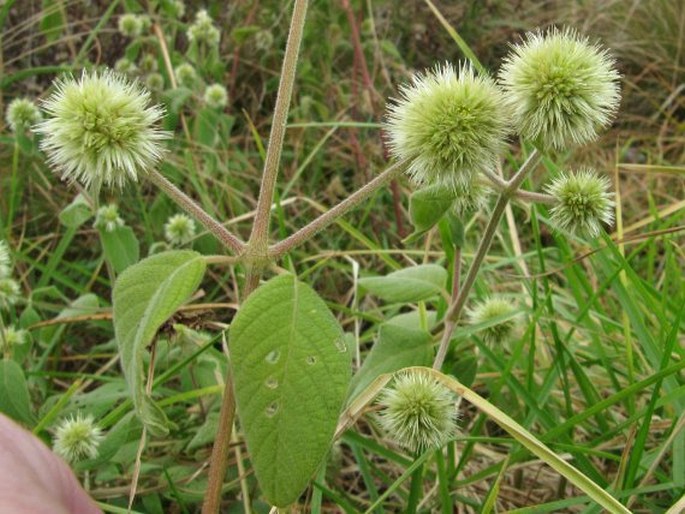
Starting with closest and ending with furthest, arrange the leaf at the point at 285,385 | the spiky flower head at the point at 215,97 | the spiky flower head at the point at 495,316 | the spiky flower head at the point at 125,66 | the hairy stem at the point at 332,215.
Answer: the leaf at the point at 285,385, the hairy stem at the point at 332,215, the spiky flower head at the point at 495,316, the spiky flower head at the point at 215,97, the spiky flower head at the point at 125,66

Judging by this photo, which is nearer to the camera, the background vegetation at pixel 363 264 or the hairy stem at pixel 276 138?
the hairy stem at pixel 276 138

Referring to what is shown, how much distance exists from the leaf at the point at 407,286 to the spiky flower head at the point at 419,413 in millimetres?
160

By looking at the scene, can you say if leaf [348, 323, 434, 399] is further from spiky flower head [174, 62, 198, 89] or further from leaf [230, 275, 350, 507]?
spiky flower head [174, 62, 198, 89]

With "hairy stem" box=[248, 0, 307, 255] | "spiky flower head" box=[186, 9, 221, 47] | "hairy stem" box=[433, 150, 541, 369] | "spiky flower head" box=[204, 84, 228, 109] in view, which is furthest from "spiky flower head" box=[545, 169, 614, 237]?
"spiky flower head" box=[186, 9, 221, 47]

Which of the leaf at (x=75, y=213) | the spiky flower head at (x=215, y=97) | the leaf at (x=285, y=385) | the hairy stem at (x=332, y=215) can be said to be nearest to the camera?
the leaf at (x=285, y=385)

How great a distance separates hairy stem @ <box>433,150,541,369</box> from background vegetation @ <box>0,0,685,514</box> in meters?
0.11

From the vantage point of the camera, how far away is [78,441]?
51.3 inches

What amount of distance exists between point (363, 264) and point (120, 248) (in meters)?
0.79

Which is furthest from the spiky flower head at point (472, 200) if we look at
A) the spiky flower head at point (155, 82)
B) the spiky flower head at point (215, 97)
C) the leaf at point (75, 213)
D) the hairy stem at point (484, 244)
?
the spiky flower head at point (155, 82)

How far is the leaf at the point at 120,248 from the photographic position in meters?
1.62

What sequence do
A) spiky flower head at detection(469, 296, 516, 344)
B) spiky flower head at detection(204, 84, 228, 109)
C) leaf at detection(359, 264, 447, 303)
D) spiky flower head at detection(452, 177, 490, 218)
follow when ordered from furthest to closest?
spiky flower head at detection(204, 84, 228, 109), spiky flower head at detection(469, 296, 516, 344), leaf at detection(359, 264, 447, 303), spiky flower head at detection(452, 177, 490, 218)

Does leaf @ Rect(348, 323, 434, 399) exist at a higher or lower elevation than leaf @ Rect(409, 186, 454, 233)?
lower

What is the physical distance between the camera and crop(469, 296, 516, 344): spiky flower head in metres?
1.41

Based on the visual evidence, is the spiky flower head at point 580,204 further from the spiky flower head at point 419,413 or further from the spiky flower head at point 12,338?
the spiky flower head at point 12,338
